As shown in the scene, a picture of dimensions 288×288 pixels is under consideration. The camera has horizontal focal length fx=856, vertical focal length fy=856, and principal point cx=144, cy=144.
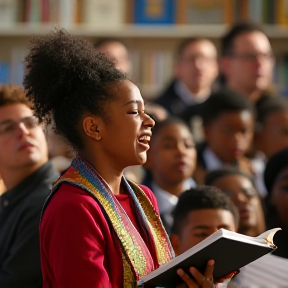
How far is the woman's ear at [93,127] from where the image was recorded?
7.07 feet

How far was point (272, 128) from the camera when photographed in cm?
477

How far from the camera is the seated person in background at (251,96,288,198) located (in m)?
4.67

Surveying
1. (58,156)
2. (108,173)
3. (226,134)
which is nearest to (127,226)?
(108,173)

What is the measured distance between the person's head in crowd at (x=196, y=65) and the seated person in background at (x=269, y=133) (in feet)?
2.66

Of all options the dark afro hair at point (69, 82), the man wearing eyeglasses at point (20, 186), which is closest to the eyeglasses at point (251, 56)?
Answer: the man wearing eyeglasses at point (20, 186)

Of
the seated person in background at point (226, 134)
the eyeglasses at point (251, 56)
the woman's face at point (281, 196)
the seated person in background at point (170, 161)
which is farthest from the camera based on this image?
the eyeglasses at point (251, 56)

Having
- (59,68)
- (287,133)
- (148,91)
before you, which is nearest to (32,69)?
(59,68)

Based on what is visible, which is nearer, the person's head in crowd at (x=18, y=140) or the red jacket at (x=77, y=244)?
the red jacket at (x=77, y=244)

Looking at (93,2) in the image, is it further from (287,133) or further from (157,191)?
(157,191)

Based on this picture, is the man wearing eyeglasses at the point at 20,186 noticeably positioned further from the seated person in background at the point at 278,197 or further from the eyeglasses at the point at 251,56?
the eyeglasses at the point at 251,56

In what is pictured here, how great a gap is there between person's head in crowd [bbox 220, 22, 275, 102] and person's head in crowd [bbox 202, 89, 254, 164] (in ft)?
1.71

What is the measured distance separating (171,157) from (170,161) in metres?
0.02

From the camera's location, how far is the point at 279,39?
22.1ft

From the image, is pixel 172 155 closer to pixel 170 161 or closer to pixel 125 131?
pixel 170 161
